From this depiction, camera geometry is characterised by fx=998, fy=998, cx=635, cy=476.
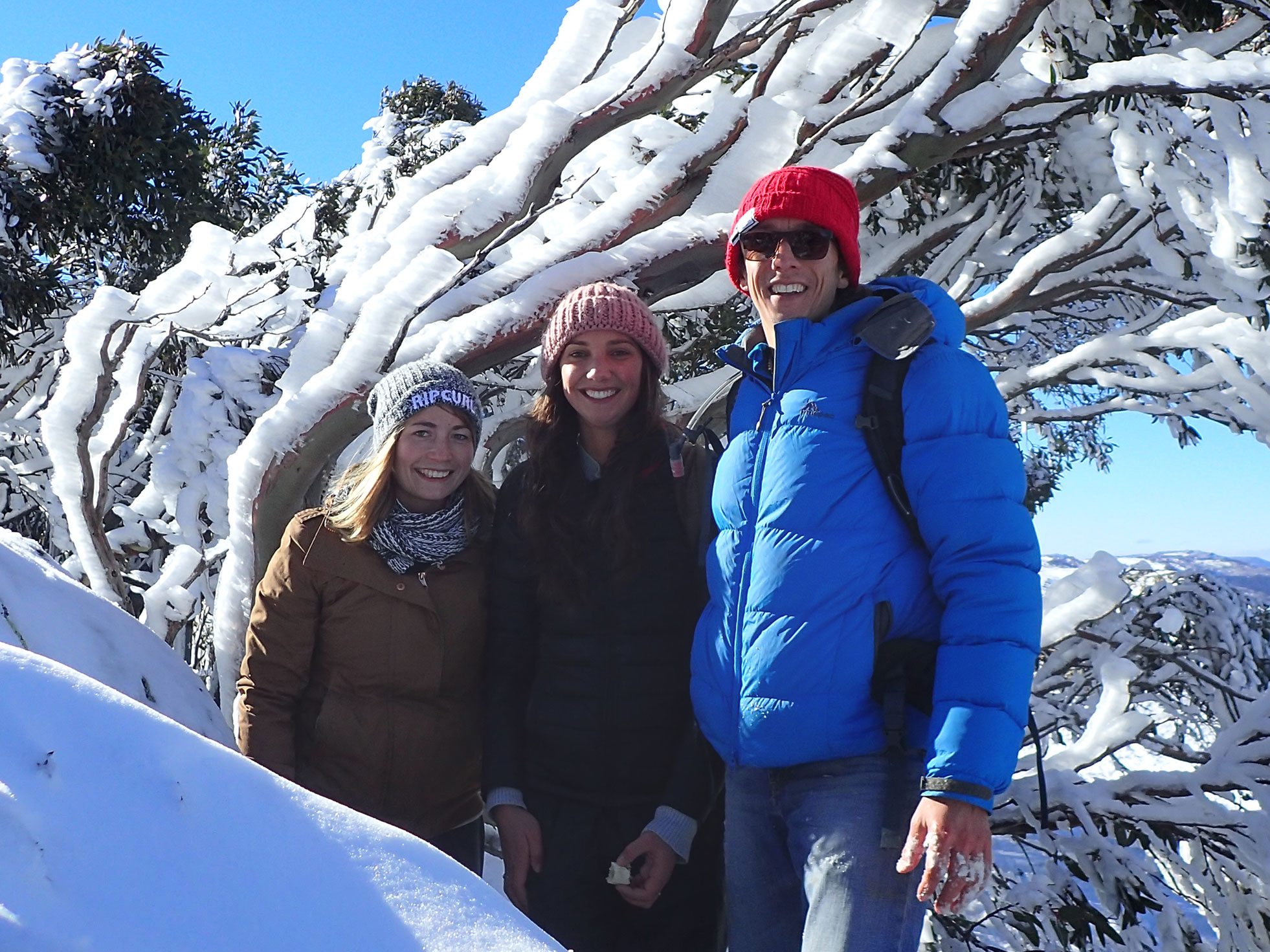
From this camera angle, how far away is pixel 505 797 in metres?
2.05

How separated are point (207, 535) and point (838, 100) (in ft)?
9.08

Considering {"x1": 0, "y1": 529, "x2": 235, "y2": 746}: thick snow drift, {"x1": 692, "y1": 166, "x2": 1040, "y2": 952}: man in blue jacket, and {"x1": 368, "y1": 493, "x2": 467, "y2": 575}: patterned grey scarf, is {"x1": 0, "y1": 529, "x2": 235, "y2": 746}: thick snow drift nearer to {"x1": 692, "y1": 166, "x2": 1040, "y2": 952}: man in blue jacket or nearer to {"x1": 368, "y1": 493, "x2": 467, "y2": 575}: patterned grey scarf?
{"x1": 368, "y1": 493, "x2": 467, "y2": 575}: patterned grey scarf

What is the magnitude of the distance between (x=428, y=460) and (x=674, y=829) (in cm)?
91

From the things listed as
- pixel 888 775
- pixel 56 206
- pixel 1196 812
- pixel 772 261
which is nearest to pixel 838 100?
pixel 772 261

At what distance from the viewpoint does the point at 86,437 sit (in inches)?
123

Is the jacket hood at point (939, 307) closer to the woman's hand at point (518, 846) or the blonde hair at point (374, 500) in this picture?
the blonde hair at point (374, 500)

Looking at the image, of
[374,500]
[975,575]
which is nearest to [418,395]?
[374,500]

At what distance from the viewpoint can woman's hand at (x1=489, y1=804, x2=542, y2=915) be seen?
2.03 metres

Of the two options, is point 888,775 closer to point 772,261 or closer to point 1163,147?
point 772,261

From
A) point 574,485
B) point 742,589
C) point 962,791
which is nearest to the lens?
point 962,791

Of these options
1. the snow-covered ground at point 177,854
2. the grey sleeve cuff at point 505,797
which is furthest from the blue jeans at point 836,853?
the snow-covered ground at point 177,854

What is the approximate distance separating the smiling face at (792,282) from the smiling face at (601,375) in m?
0.33

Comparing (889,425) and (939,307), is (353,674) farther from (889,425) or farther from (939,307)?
(939,307)

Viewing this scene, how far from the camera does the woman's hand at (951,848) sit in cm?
149
